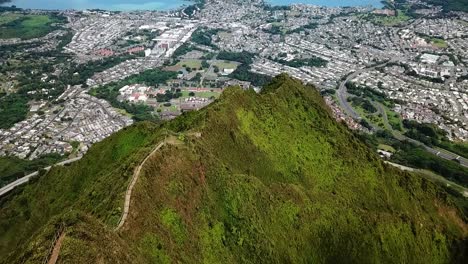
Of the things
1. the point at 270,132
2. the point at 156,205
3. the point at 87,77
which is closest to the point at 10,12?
the point at 87,77

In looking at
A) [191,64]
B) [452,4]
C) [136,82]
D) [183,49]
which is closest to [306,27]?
[183,49]

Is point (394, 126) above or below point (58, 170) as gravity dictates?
below

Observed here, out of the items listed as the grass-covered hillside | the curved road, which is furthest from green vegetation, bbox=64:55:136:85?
the curved road

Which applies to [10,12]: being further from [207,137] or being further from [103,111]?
[207,137]

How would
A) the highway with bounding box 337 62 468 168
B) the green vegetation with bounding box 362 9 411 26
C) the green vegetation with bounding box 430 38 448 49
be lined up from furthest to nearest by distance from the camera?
the green vegetation with bounding box 362 9 411 26
the green vegetation with bounding box 430 38 448 49
the highway with bounding box 337 62 468 168

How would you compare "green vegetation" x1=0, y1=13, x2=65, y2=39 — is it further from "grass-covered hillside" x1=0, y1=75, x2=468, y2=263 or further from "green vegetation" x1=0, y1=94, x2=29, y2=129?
"grass-covered hillside" x1=0, y1=75, x2=468, y2=263

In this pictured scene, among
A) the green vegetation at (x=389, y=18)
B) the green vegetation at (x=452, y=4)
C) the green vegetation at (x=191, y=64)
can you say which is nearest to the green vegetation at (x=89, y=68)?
the green vegetation at (x=191, y=64)
